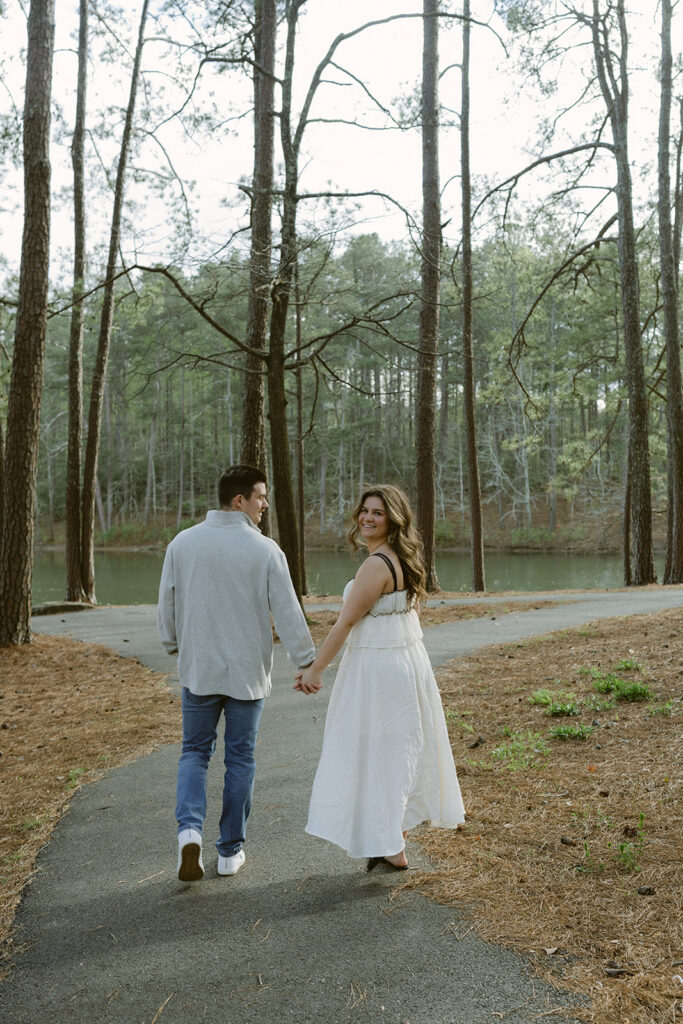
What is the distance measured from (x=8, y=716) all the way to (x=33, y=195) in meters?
6.72

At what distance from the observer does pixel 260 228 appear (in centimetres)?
966

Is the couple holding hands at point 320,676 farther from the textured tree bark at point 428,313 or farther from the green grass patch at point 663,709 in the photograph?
the textured tree bark at point 428,313

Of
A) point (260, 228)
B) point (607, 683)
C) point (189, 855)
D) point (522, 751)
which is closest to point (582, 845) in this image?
point (522, 751)

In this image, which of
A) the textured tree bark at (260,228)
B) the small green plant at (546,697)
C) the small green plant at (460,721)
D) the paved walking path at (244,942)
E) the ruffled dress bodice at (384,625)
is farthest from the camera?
the textured tree bark at (260,228)

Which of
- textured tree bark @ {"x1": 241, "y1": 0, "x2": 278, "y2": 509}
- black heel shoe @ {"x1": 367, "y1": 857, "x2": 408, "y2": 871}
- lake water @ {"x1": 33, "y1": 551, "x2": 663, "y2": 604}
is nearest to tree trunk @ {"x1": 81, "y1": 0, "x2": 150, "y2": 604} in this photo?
lake water @ {"x1": 33, "y1": 551, "x2": 663, "y2": 604}

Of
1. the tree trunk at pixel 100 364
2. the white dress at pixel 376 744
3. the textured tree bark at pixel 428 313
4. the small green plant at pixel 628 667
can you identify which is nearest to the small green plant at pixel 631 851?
the white dress at pixel 376 744

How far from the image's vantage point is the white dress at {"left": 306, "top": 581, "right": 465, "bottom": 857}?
11.3 ft

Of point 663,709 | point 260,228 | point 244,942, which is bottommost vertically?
point 244,942

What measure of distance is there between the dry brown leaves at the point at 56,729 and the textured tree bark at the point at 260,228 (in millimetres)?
3644

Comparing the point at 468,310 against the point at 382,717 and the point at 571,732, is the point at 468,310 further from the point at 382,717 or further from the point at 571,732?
the point at 382,717

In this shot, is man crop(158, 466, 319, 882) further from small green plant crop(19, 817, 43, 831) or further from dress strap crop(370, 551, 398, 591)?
small green plant crop(19, 817, 43, 831)

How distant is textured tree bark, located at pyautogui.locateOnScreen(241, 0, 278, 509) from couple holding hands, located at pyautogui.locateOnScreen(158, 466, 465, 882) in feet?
18.9

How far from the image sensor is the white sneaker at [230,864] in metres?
3.62

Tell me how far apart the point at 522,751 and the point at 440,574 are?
2365cm
